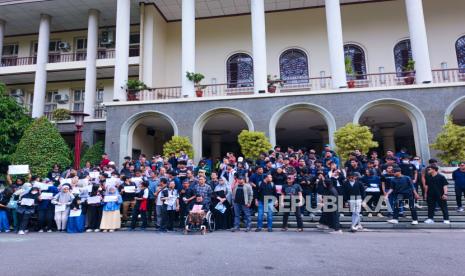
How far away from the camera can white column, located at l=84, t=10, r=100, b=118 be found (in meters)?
17.6

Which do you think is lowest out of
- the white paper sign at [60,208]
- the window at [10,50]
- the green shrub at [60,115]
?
the white paper sign at [60,208]

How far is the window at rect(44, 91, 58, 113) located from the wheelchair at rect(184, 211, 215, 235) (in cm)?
1578

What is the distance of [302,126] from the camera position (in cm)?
1786

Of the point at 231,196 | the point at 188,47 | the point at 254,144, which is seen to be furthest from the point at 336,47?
the point at 231,196

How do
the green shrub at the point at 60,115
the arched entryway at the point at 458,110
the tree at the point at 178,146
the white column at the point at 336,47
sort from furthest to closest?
1. the green shrub at the point at 60,115
2. the white column at the point at 336,47
3. the tree at the point at 178,146
4. the arched entryway at the point at 458,110

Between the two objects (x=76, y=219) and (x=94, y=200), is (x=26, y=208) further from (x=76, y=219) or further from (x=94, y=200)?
(x=94, y=200)

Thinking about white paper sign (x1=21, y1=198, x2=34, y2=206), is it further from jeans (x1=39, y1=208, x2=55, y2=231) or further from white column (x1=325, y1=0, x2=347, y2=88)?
white column (x1=325, y1=0, x2=347, y2=88)

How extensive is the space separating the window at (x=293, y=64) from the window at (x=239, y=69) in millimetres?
1837

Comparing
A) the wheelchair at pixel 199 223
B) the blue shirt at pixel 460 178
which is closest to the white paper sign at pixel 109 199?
the wheelchair at pixel 199 223

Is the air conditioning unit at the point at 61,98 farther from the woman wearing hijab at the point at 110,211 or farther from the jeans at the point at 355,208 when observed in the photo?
the jeans at the point at 355,208

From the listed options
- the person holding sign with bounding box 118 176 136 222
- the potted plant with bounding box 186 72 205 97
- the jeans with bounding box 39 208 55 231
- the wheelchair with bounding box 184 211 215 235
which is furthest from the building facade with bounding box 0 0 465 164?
the wheelchair with bounding box 184 211 215 235

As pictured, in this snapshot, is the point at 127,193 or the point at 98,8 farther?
the point at 98,8

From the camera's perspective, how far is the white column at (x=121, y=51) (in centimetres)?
1584

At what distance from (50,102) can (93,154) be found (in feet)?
24.4
